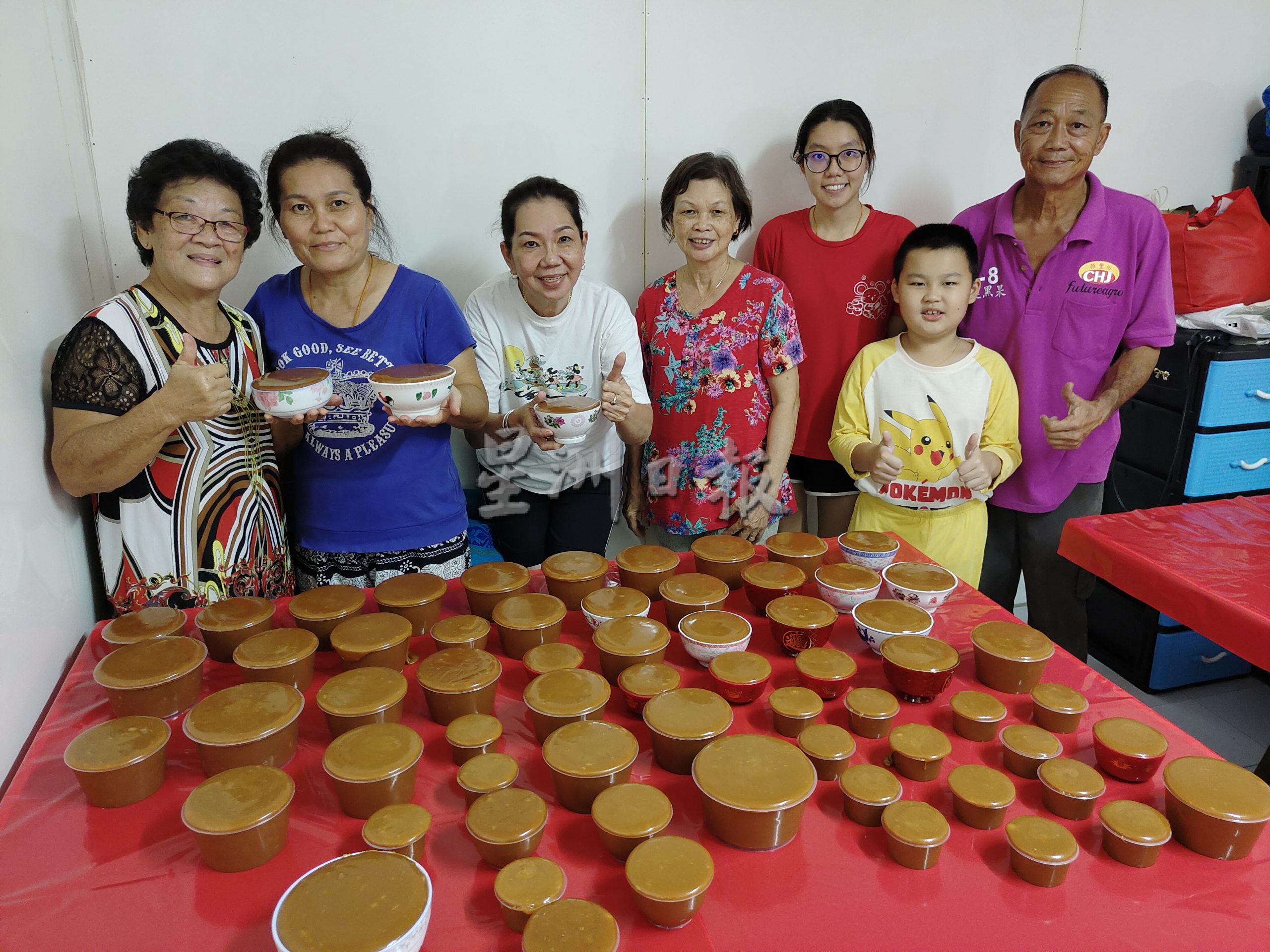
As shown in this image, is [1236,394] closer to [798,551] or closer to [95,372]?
[798,551]

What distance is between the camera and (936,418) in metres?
1.93

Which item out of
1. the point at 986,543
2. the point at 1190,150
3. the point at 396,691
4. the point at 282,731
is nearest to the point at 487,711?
the point at 396,691

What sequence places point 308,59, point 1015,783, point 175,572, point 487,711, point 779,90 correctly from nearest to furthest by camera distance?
point 1015,783 < point 487,711 < point 175,572 < point 308,59 < point 779,90

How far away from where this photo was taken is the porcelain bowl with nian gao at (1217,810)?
80 cm

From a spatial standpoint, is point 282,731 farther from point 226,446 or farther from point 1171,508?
point 1171,508

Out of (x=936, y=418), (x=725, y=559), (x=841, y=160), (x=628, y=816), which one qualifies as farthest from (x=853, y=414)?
(x=628, y=816)

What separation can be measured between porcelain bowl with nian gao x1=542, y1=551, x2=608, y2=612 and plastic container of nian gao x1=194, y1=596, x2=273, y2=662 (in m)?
0.45

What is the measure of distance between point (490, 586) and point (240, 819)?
53cm

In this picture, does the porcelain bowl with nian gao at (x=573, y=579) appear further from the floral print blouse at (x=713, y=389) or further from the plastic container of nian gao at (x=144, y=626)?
the floral print blouse at (x=713, y=389)

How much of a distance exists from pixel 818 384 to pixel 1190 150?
2075 mm

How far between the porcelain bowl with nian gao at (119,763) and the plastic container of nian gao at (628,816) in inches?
20.7

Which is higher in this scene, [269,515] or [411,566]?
[269,515]

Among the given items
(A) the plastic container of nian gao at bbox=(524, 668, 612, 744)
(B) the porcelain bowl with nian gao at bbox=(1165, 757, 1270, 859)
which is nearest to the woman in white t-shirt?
(A) the plastic container of nian gao at bbox=(524, 668, 612, 744)

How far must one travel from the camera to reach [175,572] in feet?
4.71
